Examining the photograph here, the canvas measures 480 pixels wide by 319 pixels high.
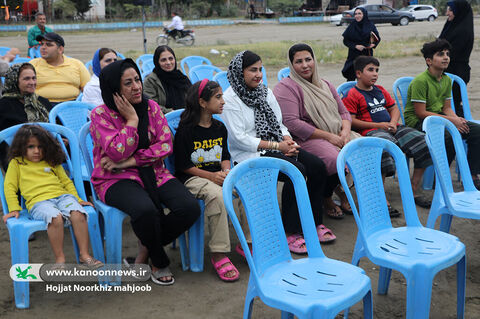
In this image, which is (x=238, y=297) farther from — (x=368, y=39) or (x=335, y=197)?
(x=368, y=39)

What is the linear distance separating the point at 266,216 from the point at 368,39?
5.75 m

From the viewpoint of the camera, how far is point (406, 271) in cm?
239

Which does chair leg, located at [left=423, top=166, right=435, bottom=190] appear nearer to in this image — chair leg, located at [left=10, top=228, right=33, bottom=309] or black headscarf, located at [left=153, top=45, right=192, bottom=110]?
black headscarf, located at [left=153, top=45, right=192, bottom=110]

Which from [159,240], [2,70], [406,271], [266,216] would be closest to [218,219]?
[159,240]

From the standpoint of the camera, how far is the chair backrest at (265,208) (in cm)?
239

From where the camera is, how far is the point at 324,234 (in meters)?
3.74

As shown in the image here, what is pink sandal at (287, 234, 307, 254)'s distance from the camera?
3.51 m

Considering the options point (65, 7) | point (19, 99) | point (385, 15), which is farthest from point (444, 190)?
point (65, 7)

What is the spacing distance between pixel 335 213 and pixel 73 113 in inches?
92.4

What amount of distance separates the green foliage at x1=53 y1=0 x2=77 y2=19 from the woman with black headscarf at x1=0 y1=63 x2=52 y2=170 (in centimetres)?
3403

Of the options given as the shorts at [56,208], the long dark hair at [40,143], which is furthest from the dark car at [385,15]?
the shorts at [56,208]

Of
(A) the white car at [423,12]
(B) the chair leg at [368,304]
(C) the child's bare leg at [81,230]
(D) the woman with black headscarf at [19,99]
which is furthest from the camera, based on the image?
(A) the white car at [423,12]

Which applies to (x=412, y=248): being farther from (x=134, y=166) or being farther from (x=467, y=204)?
(x=134, y=166)

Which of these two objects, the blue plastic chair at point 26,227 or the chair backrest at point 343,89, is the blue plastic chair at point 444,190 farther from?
the blue plastic chair at point 26,227
